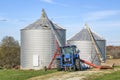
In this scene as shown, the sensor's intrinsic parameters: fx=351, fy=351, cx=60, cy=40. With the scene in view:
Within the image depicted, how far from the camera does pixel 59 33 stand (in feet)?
132

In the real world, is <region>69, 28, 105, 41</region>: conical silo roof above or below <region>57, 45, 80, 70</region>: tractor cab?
above

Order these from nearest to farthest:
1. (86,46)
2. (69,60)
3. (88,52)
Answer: (69,60)
(88,52)
(86,46)

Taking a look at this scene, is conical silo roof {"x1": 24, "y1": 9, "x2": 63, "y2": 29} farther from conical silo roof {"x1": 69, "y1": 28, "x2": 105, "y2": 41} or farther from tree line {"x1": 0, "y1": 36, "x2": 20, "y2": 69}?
tree line {"x1": 0, "y1": 36, "x2": 20, "y2": 69}

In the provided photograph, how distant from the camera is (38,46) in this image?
38.5 meters

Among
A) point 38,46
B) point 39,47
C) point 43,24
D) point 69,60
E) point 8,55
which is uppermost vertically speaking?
point 43,24

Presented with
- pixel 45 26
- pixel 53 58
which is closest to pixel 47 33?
pixel 45 26

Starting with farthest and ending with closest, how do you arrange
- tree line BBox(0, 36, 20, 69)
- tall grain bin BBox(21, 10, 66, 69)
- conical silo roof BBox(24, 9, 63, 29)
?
tree line BBox(0, 36, 20, 69)
conical silo roof BBox(24, 9, 63, 29)
tall grain bin BBox(21, 10, 66, 69)

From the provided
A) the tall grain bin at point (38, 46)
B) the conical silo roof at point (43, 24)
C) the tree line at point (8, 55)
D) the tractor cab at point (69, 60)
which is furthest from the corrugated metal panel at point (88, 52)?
the tree line at point (8, 55)

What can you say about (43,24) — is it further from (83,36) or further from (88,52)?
(88,52)

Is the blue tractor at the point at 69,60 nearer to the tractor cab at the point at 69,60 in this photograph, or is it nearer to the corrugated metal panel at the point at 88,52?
the tractor cab at the point at 69,60

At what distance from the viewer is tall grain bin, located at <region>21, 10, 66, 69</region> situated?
38.4 meters

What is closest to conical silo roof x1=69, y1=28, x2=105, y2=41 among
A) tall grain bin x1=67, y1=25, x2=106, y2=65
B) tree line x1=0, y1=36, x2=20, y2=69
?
tall grain bin x1=67, y1=25, x2=106, y2=65

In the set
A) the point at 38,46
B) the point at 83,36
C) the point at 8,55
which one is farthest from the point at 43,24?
the point at 8,55

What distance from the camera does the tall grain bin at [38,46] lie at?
126 ft
